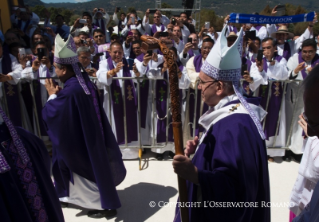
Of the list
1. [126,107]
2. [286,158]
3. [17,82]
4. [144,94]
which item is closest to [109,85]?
[126,107]

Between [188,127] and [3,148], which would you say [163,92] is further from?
[3,148]

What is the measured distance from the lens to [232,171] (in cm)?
171

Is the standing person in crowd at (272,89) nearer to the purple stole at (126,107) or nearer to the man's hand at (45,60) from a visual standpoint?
the purple stole at (126,107)

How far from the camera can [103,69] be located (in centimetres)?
477

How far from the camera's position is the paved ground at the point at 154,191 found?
3.63m

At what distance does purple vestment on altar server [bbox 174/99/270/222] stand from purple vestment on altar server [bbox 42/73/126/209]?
1.59 m

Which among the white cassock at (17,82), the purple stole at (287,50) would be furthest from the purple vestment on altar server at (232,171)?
the purple stole at (287,50)

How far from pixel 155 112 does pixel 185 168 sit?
3416 mm

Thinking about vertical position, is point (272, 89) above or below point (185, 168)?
below

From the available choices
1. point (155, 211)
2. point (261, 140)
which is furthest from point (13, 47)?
point (261, 140)

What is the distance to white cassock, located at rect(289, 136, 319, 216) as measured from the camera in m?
2.36

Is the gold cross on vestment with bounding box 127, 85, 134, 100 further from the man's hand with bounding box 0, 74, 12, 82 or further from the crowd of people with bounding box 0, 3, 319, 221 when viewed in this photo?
the man's hand with bounding box 0, 74, 12, 82

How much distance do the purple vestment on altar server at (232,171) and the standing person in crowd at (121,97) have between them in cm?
304

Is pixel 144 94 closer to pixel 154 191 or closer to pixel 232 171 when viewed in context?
pixel 154 191
